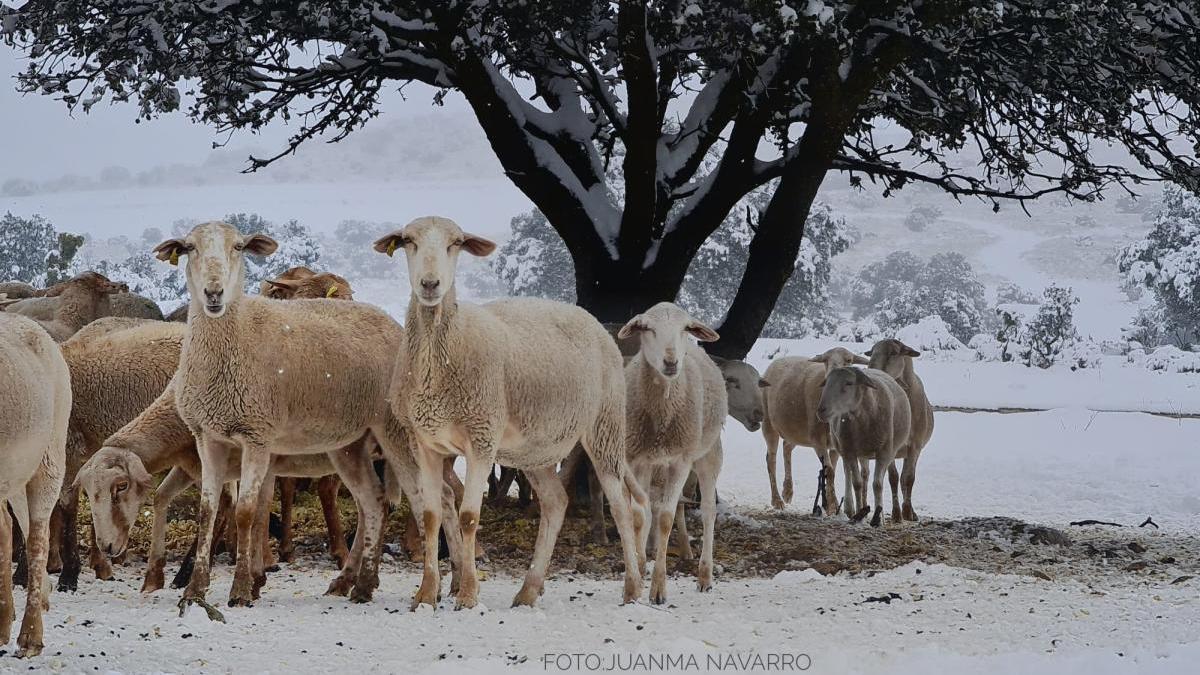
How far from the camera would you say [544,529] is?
24.3 ft

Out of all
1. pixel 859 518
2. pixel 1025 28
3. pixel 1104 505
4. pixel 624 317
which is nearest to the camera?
pixel 1025 28

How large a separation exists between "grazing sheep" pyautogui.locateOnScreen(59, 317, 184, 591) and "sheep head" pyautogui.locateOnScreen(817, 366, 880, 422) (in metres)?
6.56

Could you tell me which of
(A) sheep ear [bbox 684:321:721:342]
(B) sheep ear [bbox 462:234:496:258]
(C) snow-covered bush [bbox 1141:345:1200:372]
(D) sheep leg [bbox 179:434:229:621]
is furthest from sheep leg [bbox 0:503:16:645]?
(C) snow-covered bush [bbox 1141:345:1200:372]

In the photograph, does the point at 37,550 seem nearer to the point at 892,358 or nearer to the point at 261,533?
the point at 261,533

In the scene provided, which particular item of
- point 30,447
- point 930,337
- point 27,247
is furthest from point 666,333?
point 27,247

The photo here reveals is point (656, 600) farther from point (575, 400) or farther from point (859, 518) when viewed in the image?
point (859, 518)

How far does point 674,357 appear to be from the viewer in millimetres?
7555

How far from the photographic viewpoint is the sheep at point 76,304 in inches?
441

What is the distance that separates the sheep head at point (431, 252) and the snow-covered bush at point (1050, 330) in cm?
3493

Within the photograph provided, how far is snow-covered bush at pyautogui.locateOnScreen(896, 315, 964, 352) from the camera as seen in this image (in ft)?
146

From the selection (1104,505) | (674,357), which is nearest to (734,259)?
(1104,505)

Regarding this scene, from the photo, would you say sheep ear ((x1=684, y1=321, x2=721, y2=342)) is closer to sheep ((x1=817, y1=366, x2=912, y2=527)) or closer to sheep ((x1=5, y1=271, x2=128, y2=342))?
sheep ((x1=817, y1=366, x2=912, y2=527))

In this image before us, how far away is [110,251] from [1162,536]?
179 feet

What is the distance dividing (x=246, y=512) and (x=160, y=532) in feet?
4.01
